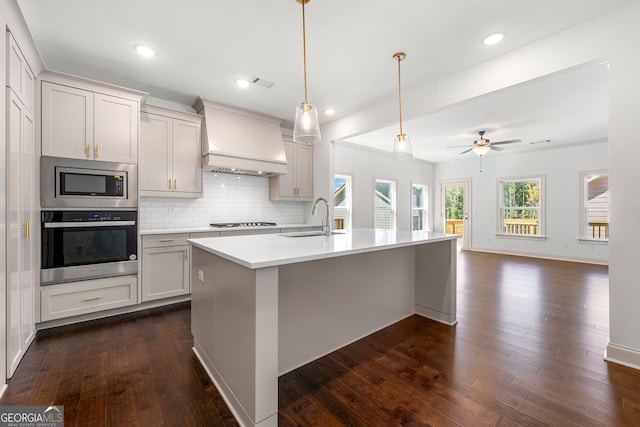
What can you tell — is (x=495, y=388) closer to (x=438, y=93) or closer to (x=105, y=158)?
(x=438, y=93)

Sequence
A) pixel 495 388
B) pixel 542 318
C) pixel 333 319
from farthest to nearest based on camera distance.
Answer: pixel 542 318
pixel 333 319
pixel 495 388

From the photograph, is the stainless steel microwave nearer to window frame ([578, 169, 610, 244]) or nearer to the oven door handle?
the oven door handle

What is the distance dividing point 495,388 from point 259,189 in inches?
155

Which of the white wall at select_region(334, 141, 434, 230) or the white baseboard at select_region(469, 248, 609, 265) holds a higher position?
the white wall at select_region(334, 141, 434, 230)

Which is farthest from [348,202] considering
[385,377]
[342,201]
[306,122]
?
[385,377]

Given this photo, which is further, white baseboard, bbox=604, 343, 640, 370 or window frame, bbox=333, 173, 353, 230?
window frame, bbox=333, 173, 353, 230

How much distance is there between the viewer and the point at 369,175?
6.68m

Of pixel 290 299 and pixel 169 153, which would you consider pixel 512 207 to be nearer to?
pixel 290 299

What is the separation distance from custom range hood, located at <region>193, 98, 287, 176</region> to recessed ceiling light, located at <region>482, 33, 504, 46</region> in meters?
2.81

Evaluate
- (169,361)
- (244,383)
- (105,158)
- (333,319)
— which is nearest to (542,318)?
(333,319)

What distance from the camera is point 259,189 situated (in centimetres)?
476

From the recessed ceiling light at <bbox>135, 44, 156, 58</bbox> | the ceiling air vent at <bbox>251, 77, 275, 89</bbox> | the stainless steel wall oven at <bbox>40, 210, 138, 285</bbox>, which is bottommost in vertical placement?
the stainless steel wall oven at <bbox>40, 210, 138, 285</bbox>

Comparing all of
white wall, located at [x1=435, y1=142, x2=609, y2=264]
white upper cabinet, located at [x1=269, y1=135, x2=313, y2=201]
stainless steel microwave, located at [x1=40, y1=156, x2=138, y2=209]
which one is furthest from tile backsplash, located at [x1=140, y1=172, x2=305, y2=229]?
white wall, located at [x1=435, y1=142, x2=609, y2=264]

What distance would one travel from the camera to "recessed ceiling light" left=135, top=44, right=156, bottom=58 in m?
2.62
